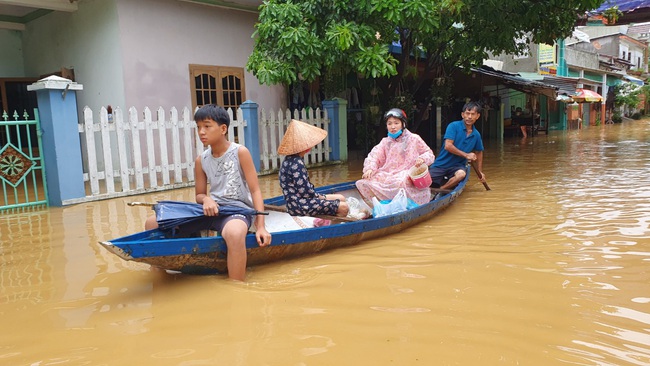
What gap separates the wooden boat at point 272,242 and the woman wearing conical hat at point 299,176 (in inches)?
4.7

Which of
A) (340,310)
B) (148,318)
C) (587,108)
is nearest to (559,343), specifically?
(340,310)

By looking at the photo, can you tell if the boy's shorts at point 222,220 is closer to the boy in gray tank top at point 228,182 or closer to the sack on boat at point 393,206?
the boy in gray tank top at point 228,182

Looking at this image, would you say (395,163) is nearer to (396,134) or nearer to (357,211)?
(396,134)

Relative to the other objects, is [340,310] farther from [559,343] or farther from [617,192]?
[617,192]

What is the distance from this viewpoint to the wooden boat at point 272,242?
9.76ft

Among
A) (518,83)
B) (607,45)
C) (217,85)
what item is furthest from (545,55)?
(217,85)

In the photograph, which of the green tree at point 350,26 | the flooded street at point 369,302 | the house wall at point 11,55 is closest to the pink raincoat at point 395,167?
the flooded street at point 369,302

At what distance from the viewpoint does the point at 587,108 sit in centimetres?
3356

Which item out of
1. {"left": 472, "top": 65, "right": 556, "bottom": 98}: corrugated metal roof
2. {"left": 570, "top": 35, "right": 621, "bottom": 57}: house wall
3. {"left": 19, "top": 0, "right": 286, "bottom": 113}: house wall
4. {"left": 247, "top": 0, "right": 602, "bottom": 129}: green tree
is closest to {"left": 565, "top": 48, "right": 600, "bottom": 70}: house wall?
{"left": 570, "top": 35, "right": 621, "bottom": 57}: house wall

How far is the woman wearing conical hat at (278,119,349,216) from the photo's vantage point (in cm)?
416

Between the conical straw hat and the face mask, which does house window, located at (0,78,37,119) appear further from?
the face mask

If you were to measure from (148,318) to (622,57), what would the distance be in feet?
153

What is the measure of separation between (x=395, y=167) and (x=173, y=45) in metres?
6.23

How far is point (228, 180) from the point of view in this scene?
11.9ft
